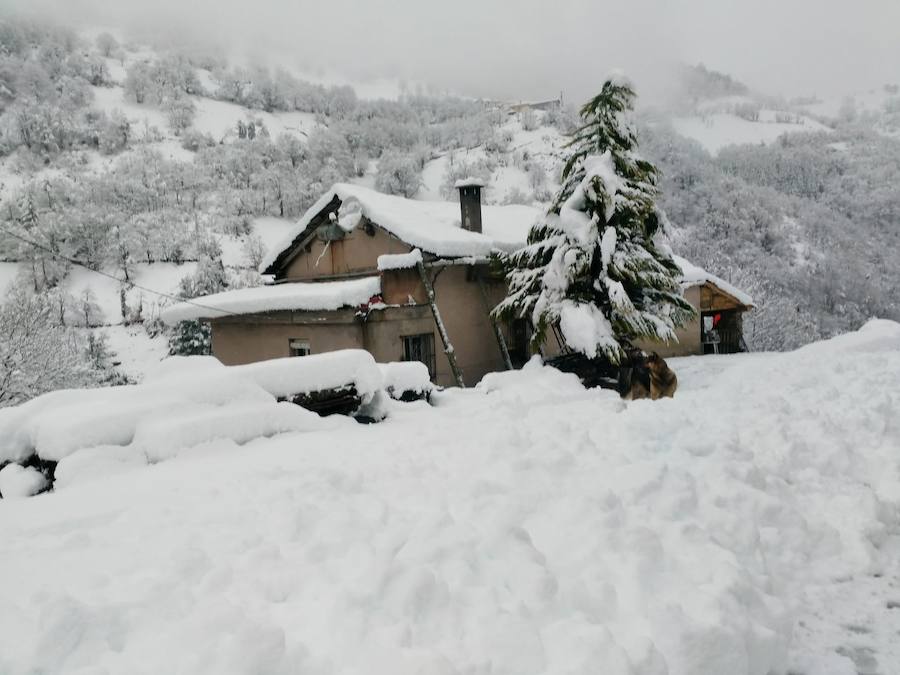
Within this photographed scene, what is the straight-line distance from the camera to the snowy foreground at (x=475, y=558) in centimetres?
205

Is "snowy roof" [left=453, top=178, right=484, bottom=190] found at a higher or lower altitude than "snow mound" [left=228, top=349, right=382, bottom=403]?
higher

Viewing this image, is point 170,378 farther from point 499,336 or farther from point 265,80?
point 265,80

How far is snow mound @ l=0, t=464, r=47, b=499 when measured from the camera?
4445 millimetres

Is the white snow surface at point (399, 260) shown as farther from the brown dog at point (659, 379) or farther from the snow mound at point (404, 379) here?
the brown dog at point (659, 379)

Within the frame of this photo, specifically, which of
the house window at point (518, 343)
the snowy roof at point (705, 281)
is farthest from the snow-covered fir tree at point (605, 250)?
the snowy roof at point (705, 281)

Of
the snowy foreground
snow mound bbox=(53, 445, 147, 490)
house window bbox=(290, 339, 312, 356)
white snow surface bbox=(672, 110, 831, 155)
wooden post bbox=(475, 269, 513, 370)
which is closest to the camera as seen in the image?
the snowy foreground

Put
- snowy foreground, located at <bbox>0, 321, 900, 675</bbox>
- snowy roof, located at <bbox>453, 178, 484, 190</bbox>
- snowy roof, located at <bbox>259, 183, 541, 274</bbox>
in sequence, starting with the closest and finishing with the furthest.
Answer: snowy foreground, located at <bbox>0, 321, 900, 675</bbox>, snowy roof, located at <bbox>259, 183, 541, 274</bbox>, snowy roof, located at <bbox>453, 178, 484, 190</bbox>

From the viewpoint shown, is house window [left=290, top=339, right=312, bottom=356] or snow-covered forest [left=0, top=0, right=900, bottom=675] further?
house window [left=290, top=339, right=312, bottom=356]

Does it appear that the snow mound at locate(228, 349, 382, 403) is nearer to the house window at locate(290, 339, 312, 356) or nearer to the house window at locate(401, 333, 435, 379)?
the house window at locate(401, 333, 435, 379)

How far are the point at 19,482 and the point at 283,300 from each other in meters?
9.22

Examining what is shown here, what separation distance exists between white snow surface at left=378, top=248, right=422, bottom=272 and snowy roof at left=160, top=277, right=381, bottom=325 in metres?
0.41

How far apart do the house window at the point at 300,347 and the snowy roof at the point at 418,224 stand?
3599mm

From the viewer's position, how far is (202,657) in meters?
1.91

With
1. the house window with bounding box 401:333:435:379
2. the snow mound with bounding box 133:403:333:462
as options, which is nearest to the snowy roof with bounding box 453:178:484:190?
the house window with bounding box 401:333:435:379
